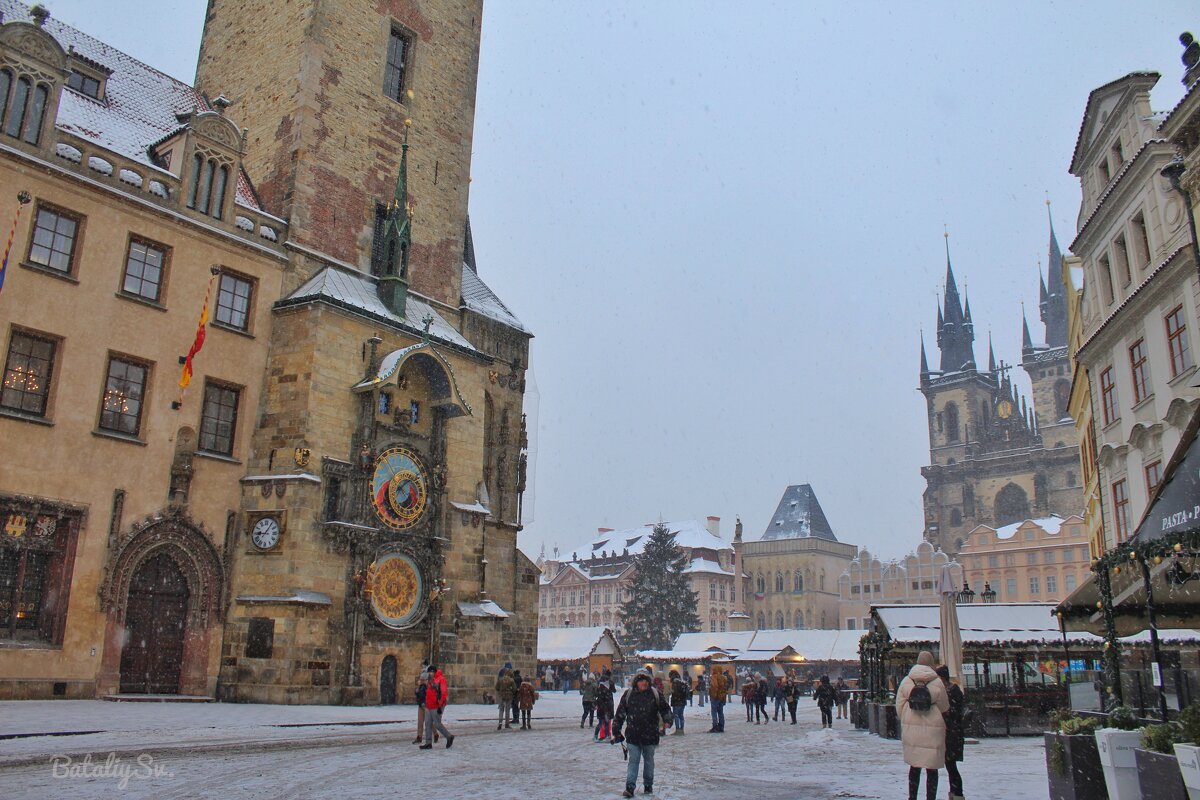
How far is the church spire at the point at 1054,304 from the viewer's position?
115 m

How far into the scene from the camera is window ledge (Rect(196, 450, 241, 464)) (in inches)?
869

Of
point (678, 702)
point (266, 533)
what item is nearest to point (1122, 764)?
point (678, 702)

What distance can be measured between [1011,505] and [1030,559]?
20.1 meters

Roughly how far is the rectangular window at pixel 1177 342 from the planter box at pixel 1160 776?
12172 mm

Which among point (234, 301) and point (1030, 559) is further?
point (1030, 559)

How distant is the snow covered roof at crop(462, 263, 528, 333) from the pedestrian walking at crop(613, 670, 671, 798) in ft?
69.5

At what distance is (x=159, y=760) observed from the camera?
11539 mm

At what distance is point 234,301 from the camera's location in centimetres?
2369

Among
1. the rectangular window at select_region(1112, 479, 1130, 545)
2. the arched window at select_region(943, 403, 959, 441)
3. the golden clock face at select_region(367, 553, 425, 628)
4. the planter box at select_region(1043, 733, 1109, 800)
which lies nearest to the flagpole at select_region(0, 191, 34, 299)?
the golden clock face at select_region(367, 553, 425, 628)

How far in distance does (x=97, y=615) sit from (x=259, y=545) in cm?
368

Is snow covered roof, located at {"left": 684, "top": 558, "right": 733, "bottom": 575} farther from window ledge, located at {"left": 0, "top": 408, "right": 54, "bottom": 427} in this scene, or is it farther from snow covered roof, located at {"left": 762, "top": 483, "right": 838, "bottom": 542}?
window ledge, located at {"left": 0, "top": 408, "right": 54, "bottom": 427}

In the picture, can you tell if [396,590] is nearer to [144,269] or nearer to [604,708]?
[604,708]

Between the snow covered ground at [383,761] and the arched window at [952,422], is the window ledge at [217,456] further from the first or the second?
the arched window at [952,422]

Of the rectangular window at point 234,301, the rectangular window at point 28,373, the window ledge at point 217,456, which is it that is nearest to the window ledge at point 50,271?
the rectangular window at point 28,373
